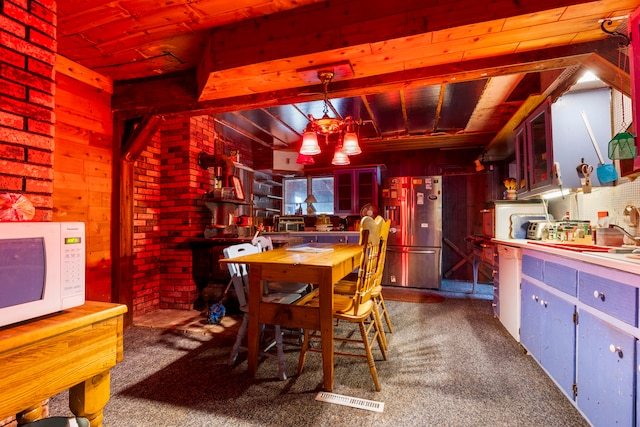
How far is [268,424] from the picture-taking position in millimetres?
1625

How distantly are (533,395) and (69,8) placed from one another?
3.89m

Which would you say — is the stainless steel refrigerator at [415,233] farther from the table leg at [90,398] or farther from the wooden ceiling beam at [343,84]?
the table leg at [90,398]

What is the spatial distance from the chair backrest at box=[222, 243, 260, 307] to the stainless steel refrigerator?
3147 mm

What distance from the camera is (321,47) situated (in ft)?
6.86

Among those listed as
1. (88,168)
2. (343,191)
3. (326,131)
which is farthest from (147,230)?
(343,191)

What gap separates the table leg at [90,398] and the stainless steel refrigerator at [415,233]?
4.64 meters

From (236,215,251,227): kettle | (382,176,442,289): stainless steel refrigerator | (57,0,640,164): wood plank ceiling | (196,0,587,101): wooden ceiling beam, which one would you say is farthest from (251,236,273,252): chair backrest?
(382,176,442,289): stainless steel refrigerator

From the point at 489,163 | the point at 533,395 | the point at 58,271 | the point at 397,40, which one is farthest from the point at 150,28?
the point at 489,163

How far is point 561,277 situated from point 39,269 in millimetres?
2552

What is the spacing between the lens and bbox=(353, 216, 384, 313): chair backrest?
6.75ft

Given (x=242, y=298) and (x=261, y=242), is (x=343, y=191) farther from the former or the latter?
(x=242, y=298)

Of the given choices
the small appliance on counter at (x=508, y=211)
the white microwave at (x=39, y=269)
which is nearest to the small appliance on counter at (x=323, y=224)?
the small appliance on counter at (x=508, y=211)

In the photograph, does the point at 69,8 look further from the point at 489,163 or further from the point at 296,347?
the point at 489,163

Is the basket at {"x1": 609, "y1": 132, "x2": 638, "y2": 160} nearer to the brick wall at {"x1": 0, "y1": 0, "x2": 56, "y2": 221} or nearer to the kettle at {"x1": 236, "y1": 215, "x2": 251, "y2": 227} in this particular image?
the brick wall at {"x1": 0, "y1": 0, "x2": 56, "y2": 221}
